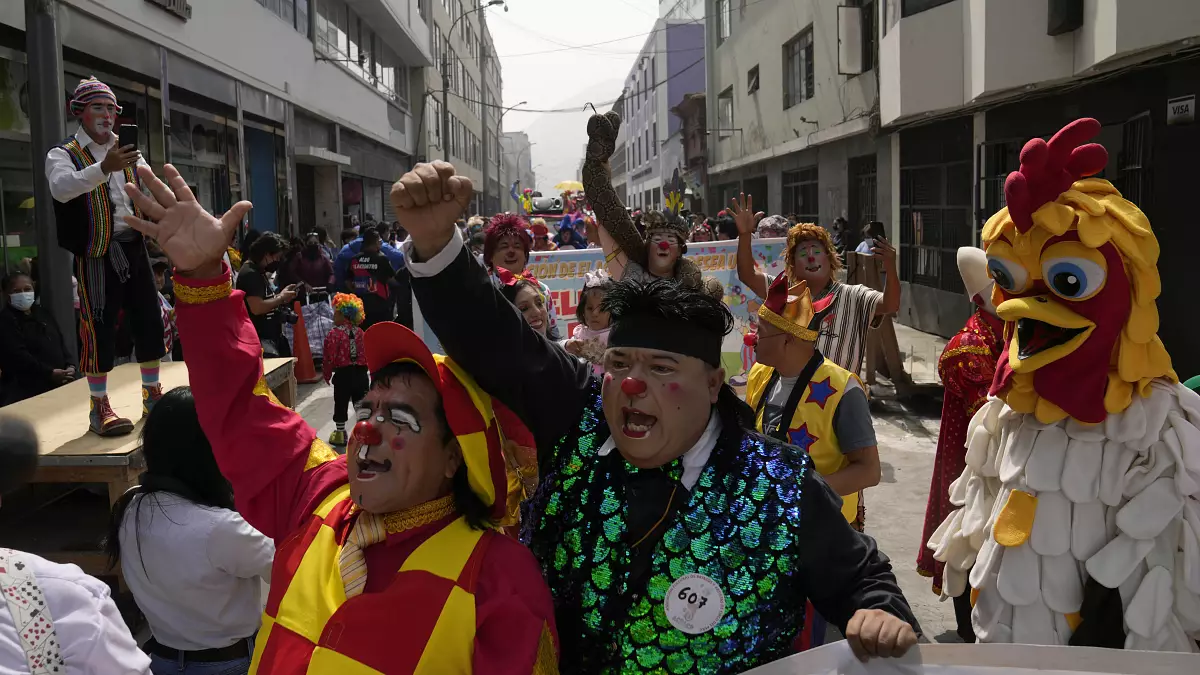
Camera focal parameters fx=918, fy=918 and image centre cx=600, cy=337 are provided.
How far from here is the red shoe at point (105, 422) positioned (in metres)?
4.65

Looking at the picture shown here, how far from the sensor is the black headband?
6.77ft

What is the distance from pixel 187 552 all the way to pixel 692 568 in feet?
5.42

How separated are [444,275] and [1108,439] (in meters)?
1.88

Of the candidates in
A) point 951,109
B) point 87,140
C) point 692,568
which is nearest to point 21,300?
point 87,140

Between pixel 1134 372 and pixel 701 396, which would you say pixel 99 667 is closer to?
pixel 701 396

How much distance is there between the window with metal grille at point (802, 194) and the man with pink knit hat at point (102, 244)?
1751 centimetres

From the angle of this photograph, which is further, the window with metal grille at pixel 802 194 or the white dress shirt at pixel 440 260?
the window with metal grille at pixel 802 194

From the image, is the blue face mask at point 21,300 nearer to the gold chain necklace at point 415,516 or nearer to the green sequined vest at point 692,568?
the gold chain necklace at point 415,516

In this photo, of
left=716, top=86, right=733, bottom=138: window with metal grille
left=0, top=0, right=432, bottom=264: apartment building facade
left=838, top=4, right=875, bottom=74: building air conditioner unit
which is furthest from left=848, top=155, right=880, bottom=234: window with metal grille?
left=0, top=0, right=432, bottom=264: apartment building facade

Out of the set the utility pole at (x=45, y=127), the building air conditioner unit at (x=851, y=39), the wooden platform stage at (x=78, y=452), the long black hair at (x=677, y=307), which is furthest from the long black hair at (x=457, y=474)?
the building air conditioner unit at (x=851, y=39)

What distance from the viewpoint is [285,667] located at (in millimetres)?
1859

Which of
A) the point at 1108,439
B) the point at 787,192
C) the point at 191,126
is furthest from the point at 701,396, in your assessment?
the point at 787,192

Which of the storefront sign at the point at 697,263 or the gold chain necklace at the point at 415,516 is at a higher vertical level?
the storefront sign at the point at 697,263

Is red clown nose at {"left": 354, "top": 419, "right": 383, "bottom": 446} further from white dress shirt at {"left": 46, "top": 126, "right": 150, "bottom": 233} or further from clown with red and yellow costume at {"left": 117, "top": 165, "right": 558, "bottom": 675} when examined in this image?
white dress shirt at {"left": 46, "top": 126, "right": 150, "bottom": 233}
